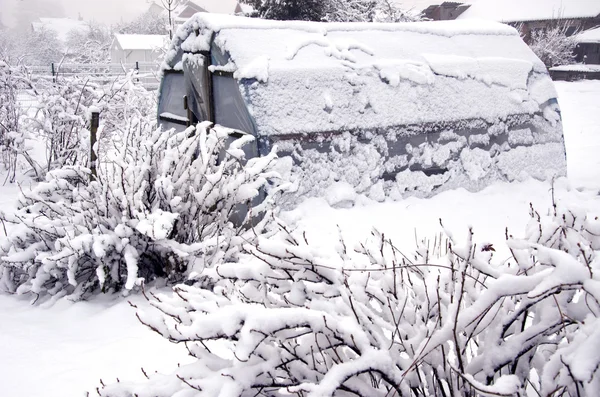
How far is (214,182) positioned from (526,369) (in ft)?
7.67

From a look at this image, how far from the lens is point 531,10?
3925 cm

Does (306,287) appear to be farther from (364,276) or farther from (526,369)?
(526,369)

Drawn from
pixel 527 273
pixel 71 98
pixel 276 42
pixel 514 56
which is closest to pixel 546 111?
pixel 514 56

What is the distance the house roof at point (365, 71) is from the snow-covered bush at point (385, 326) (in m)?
3.20

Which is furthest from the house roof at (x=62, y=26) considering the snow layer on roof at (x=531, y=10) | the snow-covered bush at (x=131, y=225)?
the snow-covered bush at (x=131, y=225)

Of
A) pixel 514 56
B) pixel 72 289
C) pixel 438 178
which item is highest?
pixel 514 56

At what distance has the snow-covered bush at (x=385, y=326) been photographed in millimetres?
1277

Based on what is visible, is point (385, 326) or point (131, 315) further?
point (131, 315)

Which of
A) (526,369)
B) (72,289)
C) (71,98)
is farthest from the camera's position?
(71,98)

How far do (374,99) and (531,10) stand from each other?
133ft

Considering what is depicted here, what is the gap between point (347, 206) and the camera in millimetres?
5180

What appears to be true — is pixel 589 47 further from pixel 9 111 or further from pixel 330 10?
pixel 9 111

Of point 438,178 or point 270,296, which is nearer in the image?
point 270,296

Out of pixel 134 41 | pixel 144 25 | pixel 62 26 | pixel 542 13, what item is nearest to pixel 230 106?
pixel 542 13
